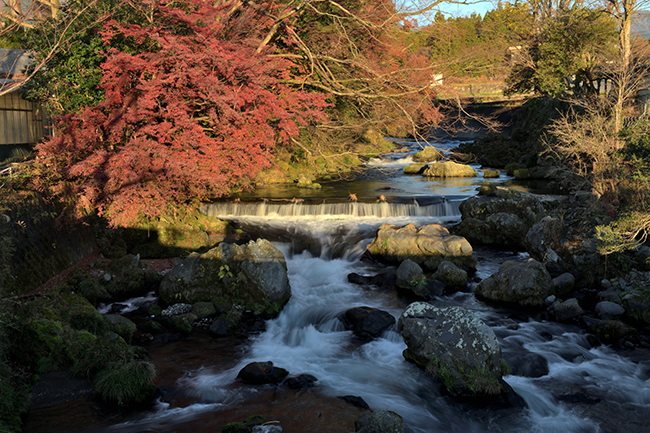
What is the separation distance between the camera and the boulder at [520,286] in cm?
1099

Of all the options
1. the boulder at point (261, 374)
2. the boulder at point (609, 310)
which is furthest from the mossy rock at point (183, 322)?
the boulder at point (609, 310)

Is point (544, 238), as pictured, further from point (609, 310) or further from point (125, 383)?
point (125, 383)

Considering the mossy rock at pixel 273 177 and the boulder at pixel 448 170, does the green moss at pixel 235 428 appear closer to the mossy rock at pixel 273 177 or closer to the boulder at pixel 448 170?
the mossy rock at pixel 273 177

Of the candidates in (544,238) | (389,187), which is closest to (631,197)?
(544,238)

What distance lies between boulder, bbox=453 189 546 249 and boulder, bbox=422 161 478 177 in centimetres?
987

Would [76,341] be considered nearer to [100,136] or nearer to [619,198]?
[100,136]

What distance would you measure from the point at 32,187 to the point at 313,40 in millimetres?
11340

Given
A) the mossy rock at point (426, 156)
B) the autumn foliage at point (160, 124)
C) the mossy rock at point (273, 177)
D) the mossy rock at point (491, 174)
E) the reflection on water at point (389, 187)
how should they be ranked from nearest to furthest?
the autumn foliage at point (160, 124) < the reflection on water at point (389, 187) < the mossy rock at point (273, 177) < the mossy rock at point (491, 174) < the mossy rock at point (426, 156)

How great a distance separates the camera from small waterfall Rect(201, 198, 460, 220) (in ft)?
60.4

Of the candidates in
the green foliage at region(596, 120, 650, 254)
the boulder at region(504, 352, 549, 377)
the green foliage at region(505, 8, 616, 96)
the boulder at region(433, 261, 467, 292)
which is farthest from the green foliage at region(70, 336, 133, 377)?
the green foliage at region(505, 8, 616, 96)

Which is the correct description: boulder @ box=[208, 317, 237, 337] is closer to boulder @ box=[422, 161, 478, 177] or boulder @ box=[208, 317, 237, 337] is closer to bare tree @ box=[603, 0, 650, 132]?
bare tree @ box=[603, 0, 650, 132]

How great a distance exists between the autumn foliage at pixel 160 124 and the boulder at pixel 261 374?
6819mm

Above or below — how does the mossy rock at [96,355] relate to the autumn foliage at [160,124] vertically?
below

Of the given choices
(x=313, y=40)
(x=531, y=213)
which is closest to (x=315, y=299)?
(x=531, y=213)
